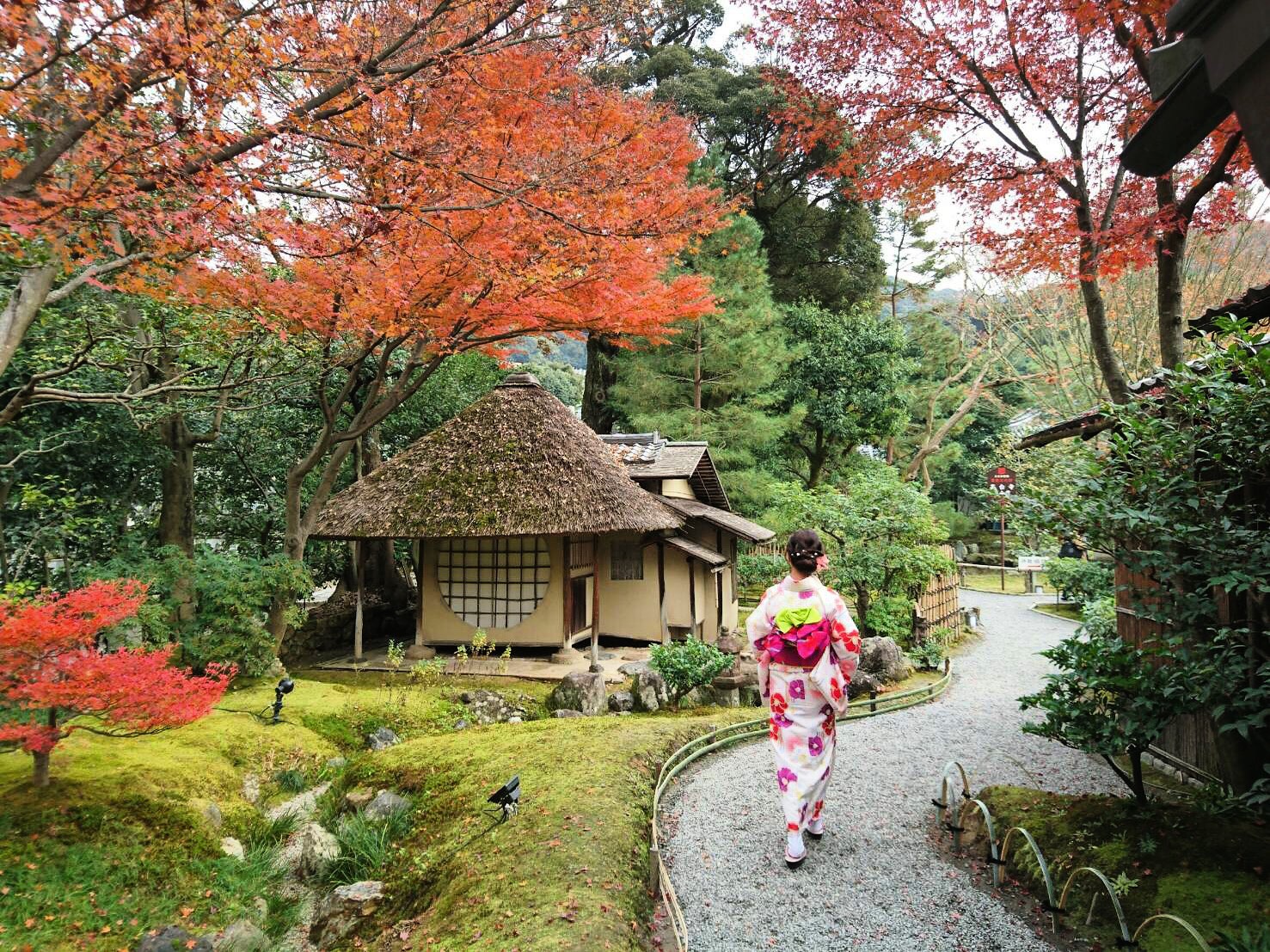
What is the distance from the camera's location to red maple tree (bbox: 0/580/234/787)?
12.0 ft

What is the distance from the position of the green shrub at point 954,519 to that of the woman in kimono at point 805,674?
72.8 ft

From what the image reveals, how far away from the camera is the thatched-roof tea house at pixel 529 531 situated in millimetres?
9664

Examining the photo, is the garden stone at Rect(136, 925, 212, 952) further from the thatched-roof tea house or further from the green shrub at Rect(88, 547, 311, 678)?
the thatched-roof tea house

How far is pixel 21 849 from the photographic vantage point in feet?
12.3

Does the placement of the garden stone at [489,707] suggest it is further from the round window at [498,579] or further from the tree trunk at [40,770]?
the tree trunk at [40,770]

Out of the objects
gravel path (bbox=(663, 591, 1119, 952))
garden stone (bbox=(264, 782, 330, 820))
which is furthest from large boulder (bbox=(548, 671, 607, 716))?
garden stone (bbox=(264, 782, 330, 820))

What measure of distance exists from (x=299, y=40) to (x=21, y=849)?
537 cm

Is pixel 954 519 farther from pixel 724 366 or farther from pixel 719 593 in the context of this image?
pixel 719 593

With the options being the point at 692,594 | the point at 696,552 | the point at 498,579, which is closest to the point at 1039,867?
the point at 696,552

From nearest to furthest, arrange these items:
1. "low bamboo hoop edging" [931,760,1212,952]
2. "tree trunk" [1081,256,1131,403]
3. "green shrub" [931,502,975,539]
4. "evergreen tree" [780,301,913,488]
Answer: "low bamboo hoop edging" [931,760,1212,952]
"tree trunk" [1081,256,1131,403]
"evergreen tree" [780,301,913,488]
"green shrub" [931,502,975,539]

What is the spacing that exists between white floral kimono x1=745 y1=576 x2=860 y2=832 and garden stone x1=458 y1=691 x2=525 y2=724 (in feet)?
15.0

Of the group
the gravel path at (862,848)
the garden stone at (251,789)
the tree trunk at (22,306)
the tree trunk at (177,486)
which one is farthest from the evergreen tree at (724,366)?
the tree trunk at (22,306)

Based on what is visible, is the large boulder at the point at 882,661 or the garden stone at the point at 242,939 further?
the large boulder at the point at 882,661

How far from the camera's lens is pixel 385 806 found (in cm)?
528
